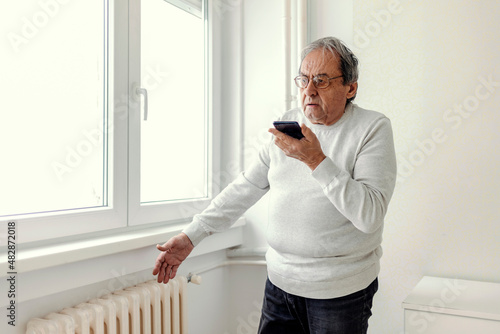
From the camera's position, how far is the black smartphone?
1.24 metres

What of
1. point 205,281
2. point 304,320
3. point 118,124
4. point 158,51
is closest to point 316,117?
point 304,320

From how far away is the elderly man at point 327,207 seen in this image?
1.21 m

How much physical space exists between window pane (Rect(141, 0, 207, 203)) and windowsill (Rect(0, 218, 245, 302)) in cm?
29

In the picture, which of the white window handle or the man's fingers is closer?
the man's fingers

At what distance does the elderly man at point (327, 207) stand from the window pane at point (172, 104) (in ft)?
1.87

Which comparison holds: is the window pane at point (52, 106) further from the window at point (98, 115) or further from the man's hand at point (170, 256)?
the man's hand at point (170, 256)

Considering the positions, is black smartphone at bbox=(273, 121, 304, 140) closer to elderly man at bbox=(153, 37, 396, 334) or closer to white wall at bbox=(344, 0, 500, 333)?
elderly man at bbox=(153, 37, 396, 334)

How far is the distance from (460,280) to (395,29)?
1060 millimetres

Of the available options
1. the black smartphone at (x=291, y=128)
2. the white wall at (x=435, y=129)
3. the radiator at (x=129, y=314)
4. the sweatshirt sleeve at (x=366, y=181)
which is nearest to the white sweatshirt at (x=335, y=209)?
the sweatshirt sleeve at (x=366, y=181)

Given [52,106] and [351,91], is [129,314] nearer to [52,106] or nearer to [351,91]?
[52,106]

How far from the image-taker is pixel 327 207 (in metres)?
1.30

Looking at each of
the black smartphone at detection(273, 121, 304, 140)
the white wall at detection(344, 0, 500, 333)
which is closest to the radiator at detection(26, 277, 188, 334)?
the black smartphone at detection(273, 121, 304, 140)

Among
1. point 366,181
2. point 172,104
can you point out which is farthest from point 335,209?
point 172,104

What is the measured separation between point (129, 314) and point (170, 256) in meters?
0.26
